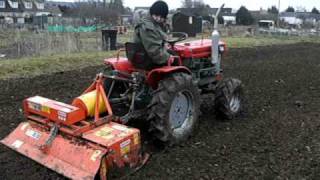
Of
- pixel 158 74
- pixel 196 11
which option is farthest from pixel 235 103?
pixel 196 11

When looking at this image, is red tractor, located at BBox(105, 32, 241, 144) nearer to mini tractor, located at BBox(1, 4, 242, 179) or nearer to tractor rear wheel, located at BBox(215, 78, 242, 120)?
mini tractor, located at BBox(1, 4, 242, 179)

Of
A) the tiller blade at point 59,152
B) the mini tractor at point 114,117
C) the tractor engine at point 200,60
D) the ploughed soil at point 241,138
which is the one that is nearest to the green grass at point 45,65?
the ploughed soil at point 241,138

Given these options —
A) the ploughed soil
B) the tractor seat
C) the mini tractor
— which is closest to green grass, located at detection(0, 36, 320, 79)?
the ploughed soil

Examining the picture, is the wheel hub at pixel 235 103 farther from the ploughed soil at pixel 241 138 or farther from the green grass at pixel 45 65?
the green grass at pixel 45 65

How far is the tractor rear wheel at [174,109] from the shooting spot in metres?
4.96

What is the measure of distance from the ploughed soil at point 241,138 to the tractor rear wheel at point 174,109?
0.65ft

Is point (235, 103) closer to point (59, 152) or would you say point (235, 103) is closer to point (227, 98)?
point (227, 98)

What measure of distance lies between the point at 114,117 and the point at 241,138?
6.00 ft

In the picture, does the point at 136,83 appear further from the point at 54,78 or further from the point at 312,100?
the point at 54,78

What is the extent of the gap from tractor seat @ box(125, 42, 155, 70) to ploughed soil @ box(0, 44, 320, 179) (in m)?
1.03

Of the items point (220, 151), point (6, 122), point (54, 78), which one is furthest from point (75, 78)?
point (220, 151)

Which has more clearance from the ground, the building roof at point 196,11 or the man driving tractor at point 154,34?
the building roof at point 196,11

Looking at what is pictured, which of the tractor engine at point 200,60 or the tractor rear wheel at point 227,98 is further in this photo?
the tractor rear wheel at point 227,98

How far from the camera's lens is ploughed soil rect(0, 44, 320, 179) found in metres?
4.68
